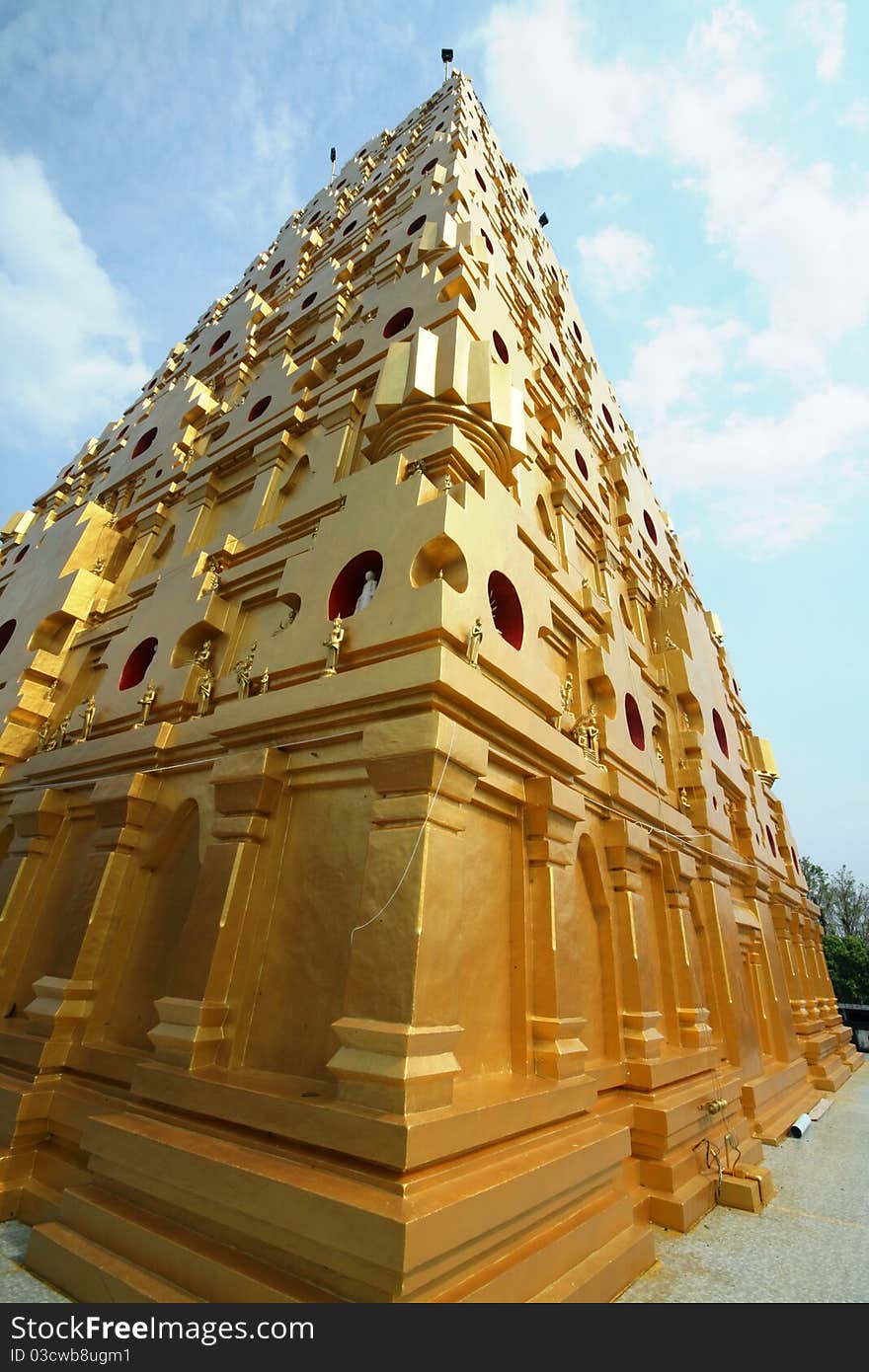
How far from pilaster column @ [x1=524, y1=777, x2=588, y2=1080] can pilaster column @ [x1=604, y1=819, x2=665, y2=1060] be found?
190 centimetres

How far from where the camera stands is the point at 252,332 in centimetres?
1562

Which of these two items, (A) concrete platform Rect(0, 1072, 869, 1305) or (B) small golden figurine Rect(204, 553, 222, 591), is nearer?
(A) concrete platform Rect(0, 1072, 869, 1305)

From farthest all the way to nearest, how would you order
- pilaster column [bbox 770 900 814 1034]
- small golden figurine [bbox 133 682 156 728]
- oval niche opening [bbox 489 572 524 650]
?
pilaster column [bbox 770 900 814 1034]
small golden figurine [bbox 133 682 156 728]
oval niche opening [bbox 489 572 524 650]

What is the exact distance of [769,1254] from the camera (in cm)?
538

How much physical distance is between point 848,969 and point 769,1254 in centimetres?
2986

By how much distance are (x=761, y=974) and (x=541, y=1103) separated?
34.8 ft

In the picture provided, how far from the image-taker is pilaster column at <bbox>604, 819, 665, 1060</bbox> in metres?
7.04

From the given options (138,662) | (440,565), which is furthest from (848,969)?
(138,662)

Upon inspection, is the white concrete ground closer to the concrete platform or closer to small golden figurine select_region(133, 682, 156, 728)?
the concrete platform

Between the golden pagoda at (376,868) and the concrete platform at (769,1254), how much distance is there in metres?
0.20

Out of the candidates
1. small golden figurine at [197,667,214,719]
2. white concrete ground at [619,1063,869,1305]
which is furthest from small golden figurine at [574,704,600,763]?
white concrete ground at [619,1063,869,1305]
